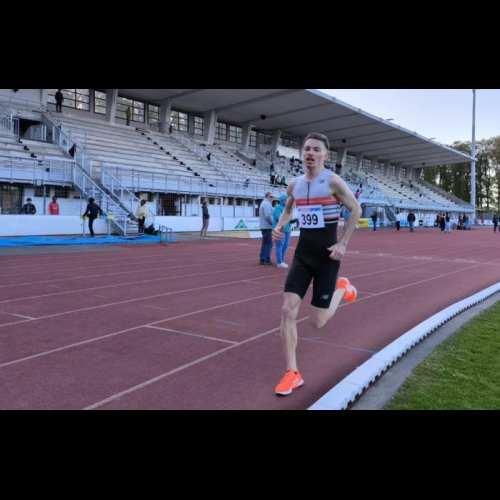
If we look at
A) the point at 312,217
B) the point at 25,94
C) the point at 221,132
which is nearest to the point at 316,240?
the point at 312,217

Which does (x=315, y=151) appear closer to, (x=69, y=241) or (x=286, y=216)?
(x=286, y=216)

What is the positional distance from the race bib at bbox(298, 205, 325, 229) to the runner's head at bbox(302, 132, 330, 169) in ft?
1.22

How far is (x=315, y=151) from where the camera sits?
13.7ft

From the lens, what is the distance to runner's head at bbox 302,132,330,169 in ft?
13.8

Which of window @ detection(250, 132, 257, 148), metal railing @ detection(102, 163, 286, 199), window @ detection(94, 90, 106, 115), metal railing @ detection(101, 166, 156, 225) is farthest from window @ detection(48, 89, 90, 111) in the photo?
window @ detection(250, 132, 257, 148)

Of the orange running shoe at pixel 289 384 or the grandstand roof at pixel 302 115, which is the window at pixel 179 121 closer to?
the grandstand roof at pixel 302 115

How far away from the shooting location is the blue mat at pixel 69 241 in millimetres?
17547

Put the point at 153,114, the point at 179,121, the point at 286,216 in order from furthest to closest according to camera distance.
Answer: the point at 179,121 → the point at 153,114 → the point at 286,216

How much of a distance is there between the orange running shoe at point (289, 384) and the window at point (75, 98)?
36.9m

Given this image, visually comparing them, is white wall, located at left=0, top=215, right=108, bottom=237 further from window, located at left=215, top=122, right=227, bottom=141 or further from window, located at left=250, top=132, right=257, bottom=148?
window, located at left=250, top=132, right=257, bottom=148

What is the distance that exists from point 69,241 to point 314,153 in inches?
654
